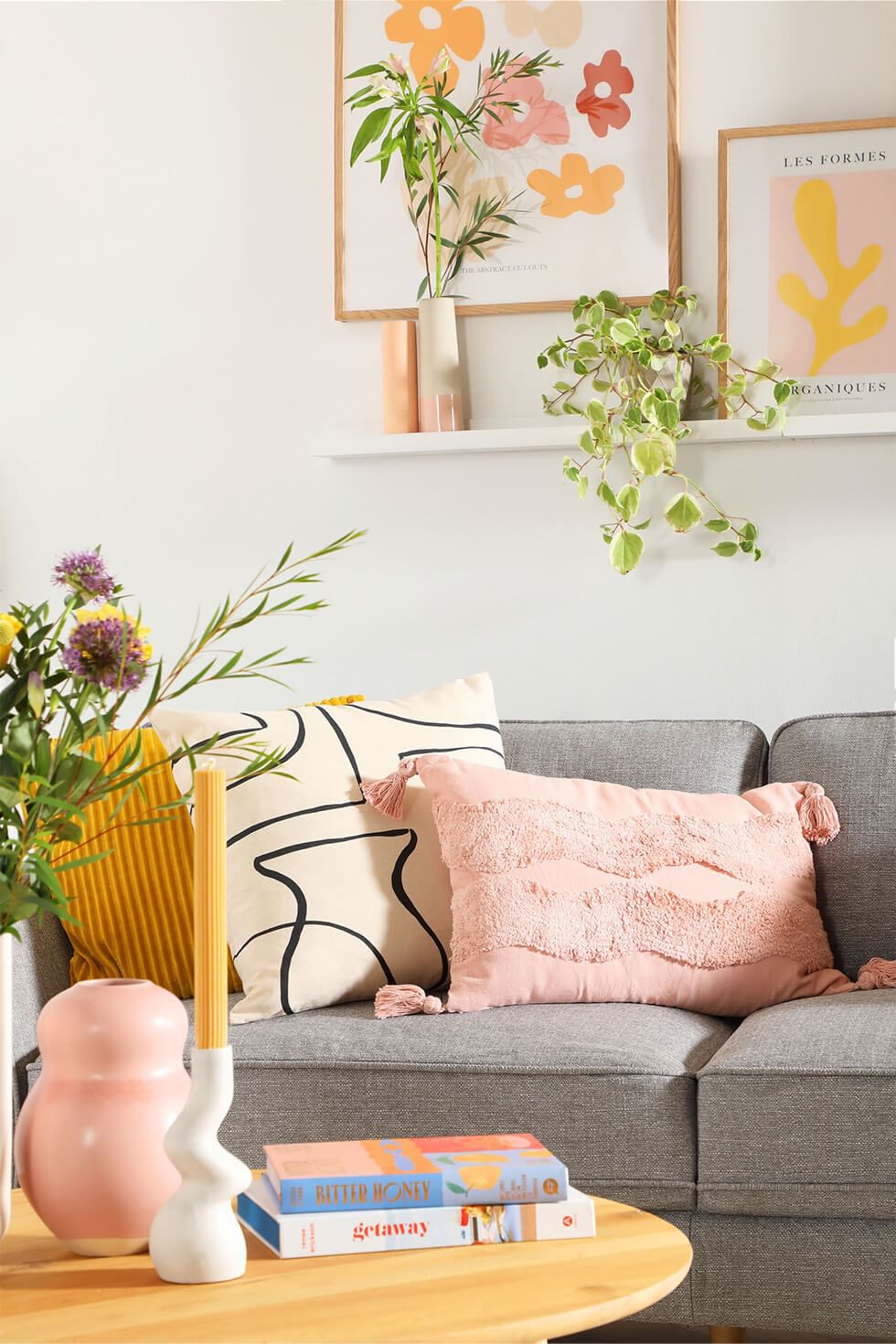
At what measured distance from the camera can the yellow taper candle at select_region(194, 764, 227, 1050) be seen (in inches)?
37.7

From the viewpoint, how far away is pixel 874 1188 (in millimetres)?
1536

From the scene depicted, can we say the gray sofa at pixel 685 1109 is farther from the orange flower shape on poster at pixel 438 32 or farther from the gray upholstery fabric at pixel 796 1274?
the orange flower shape on poster at pixel 438 32

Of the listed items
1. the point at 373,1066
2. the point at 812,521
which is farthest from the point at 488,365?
the point at 373,1066

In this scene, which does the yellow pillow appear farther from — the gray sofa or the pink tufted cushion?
the pink tufted cushion

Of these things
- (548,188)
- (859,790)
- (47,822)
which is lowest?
(859,790)

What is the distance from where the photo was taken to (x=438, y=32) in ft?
8.66

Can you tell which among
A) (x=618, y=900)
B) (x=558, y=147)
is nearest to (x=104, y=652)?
(x=618, y=900)

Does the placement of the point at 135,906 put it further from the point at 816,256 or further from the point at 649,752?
the point at 816,256

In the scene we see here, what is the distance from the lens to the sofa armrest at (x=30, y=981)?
1763 mm

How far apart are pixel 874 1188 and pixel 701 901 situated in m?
0.49

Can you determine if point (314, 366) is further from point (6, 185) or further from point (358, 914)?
point (358, 914)

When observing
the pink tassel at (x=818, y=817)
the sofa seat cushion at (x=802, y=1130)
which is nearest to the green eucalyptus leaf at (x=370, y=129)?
the pink tassel at (x=818, y=817)

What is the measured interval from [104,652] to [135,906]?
1130 millimetres

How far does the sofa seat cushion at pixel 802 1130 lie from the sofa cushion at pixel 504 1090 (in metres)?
0.04
